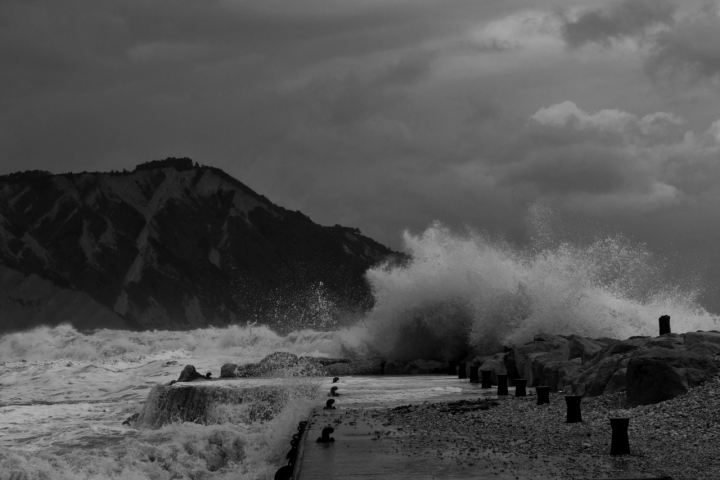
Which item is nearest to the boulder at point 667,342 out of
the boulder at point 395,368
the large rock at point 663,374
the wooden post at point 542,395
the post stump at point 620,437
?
the large rock at point 663,374

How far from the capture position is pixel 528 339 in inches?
982

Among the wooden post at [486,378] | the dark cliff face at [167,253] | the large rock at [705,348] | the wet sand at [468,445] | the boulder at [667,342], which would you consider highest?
the dark cliff face at [167,253]

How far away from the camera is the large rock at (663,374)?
11016 mm

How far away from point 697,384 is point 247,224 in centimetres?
15397

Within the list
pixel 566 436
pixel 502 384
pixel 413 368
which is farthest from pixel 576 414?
pixel 413 368

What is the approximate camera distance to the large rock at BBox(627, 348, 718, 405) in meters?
11.0

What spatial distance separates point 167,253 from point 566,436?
13959 cm

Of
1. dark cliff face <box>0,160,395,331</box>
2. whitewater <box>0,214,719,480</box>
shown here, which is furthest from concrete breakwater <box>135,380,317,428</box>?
dark cliff face <box>0,160,395,331</box>

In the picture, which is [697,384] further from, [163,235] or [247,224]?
[247,224]

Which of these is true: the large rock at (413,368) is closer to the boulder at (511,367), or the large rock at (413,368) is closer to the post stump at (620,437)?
the boulder at (511,367)

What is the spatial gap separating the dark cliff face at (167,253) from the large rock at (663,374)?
9349 centimetres

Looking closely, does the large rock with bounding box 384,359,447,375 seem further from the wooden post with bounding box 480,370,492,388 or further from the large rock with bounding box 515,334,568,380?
the wooden post with bounding box 480,370,492,388

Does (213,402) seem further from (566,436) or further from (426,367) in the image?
(426,367)

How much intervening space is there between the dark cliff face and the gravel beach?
9320cm
